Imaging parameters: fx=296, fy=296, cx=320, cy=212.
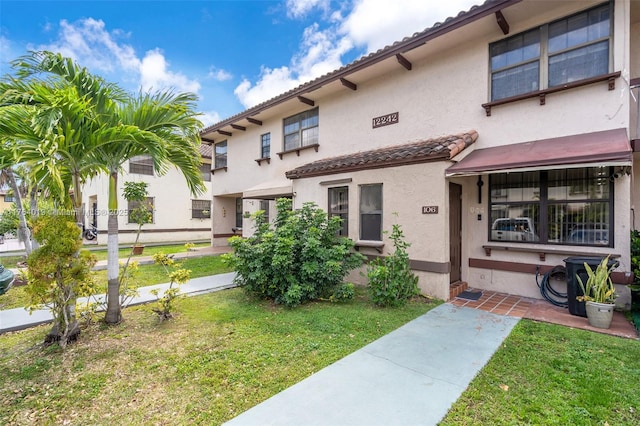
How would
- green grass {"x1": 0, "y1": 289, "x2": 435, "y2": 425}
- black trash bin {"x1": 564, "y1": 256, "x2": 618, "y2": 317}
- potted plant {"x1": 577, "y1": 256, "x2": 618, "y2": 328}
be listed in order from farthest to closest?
black trash bin {"x1": 564, "y1": 256, "x2": 618, "y2": 317} < potted plant {"x1": 577, "y1": 256, "x2": 618, "y2": 328} < green grass {"x1": 0, "y1": 289, "x2": 435, "y2": 425}

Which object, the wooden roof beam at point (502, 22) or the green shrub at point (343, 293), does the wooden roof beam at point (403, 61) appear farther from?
the green shrub at point (343, 293)

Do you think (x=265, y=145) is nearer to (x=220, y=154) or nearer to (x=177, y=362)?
(x=220, y=154)

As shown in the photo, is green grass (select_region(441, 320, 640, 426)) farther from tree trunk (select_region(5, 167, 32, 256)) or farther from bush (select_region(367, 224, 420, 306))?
tree trunk (select_region(5, 167, 32, 256))

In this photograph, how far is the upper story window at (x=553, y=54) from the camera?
6.35 metres

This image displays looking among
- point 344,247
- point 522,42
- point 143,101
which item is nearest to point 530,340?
point 344,247

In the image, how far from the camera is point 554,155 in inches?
230

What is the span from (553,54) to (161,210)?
22542 millimetres

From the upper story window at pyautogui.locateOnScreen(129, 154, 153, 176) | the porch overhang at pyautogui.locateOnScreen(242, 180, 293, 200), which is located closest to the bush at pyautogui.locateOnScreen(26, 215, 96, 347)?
the porch overhang at pyautogui.locateOnScreen(242, 180, 293, 200)

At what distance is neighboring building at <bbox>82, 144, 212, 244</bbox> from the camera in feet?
66.1

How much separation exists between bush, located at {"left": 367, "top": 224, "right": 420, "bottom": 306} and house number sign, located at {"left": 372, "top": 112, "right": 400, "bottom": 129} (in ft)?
14.5

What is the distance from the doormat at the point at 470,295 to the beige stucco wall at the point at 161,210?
18.2m

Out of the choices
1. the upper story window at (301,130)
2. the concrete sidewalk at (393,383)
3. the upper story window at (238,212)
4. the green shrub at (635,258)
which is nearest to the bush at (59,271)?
the concrete sidewalk at (393,383)

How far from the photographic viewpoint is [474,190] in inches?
321

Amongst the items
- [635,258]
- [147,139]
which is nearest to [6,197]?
[147,139]
